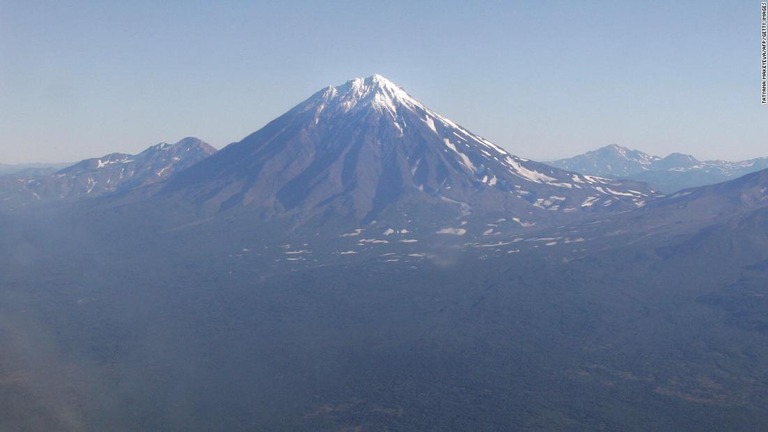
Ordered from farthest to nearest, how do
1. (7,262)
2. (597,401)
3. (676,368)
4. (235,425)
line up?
(7,262), (676,368), (597,401), (235,425)

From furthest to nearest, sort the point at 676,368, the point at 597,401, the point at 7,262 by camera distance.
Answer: the point at 7,262 → the point at 676,368 → the point at 597,401

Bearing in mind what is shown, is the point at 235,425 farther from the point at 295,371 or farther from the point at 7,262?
the point at 7,262

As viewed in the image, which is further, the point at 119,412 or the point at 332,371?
the point at 332,371

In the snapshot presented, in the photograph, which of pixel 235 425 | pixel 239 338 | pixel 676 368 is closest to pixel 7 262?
pixel 239 338

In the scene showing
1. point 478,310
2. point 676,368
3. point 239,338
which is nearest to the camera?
point 676,368

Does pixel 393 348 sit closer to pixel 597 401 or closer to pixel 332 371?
pixel 332 371

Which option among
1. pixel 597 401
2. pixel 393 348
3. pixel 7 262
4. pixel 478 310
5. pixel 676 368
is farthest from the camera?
pixel 7 262

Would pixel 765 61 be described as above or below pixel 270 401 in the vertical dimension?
above

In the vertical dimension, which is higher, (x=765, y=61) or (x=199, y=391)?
(x=765, y=61)

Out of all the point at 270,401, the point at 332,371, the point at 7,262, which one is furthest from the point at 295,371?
the point at 7,262
